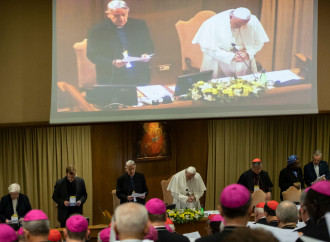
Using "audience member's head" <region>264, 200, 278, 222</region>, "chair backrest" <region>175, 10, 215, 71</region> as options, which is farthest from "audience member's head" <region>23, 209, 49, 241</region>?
"chair backrest" <region>175, 10, 215, 71</region>

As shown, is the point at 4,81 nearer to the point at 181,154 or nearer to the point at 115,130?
the point at 115,130

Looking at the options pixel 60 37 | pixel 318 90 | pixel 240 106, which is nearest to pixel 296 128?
pixel 318 90

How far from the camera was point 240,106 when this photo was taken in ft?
25.9

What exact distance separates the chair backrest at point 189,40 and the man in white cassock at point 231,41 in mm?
64

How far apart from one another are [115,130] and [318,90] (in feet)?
12.9

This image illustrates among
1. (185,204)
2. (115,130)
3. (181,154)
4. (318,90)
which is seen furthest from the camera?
(181,154)

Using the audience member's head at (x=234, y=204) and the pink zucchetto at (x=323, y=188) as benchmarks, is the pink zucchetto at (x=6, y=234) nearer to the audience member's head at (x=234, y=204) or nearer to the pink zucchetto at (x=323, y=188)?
the audience member's head at (x=234, y=204)

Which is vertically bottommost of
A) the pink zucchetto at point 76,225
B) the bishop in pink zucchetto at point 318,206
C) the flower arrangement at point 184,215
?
the flower arrangement at point 184,215

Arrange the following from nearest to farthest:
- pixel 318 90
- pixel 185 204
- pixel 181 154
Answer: pixel 185 204 → pixel 318 90 → pixel 181 154

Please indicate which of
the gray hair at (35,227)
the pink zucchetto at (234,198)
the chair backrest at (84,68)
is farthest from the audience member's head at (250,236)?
the chair backrest at (84,68)

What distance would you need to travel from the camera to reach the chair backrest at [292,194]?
26.3 feet

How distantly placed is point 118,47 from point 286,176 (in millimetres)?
3722

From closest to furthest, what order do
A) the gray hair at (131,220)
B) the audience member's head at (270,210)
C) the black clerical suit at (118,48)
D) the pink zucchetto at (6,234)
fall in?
the gray hair at (131,220) < the pink zucchetto at (6,234) < the audience member's head at (270,210) < the black clerical suit at (118,48)

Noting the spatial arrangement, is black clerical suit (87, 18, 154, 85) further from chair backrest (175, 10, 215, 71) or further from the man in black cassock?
the man in black cassock
